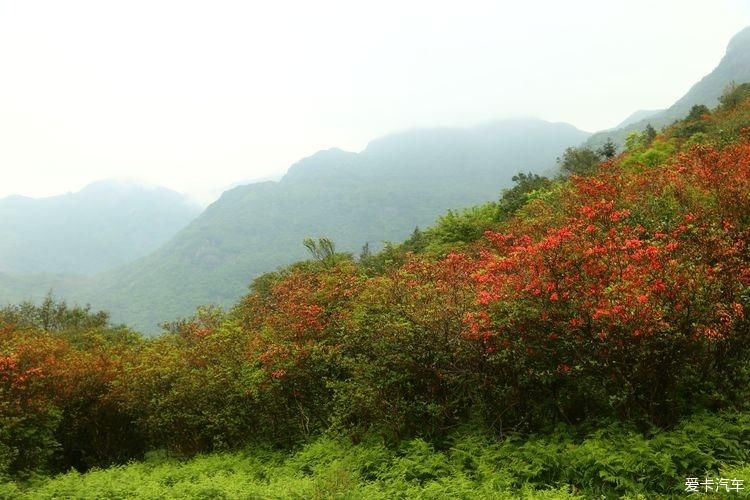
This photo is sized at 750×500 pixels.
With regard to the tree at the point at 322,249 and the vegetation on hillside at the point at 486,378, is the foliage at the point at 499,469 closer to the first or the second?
the vegetation on hillside at the point at 486,378

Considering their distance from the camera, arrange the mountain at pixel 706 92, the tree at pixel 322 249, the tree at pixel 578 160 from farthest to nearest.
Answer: the mountain at pixel 706 92 < the tree at pixel 578 160 < the tree at pixel 322 249

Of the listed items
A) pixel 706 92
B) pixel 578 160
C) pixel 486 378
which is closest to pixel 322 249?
pixel 486 378

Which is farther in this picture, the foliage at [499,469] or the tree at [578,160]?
the tree at [578,160]

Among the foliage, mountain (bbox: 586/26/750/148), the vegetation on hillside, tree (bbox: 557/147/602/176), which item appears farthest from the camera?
mountain (bbox: 586/26/750/148)

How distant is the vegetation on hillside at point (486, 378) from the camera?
26.5 ft

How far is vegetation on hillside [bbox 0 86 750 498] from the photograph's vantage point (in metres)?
8.09

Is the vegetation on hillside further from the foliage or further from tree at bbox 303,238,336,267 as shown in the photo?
tree at bbox 303,238,336,267

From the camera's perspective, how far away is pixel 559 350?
9078 mm

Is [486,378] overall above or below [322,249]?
below

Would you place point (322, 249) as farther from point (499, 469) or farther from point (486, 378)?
point (499, 469)

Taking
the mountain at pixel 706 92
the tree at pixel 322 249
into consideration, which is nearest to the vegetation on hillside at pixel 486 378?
the tree at pixel 322 249

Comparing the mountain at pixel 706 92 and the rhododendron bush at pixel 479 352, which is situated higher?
the mountain at pixel 706 92

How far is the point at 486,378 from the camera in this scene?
10.3 m

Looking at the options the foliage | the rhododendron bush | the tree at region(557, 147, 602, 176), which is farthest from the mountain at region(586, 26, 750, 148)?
the foliage
